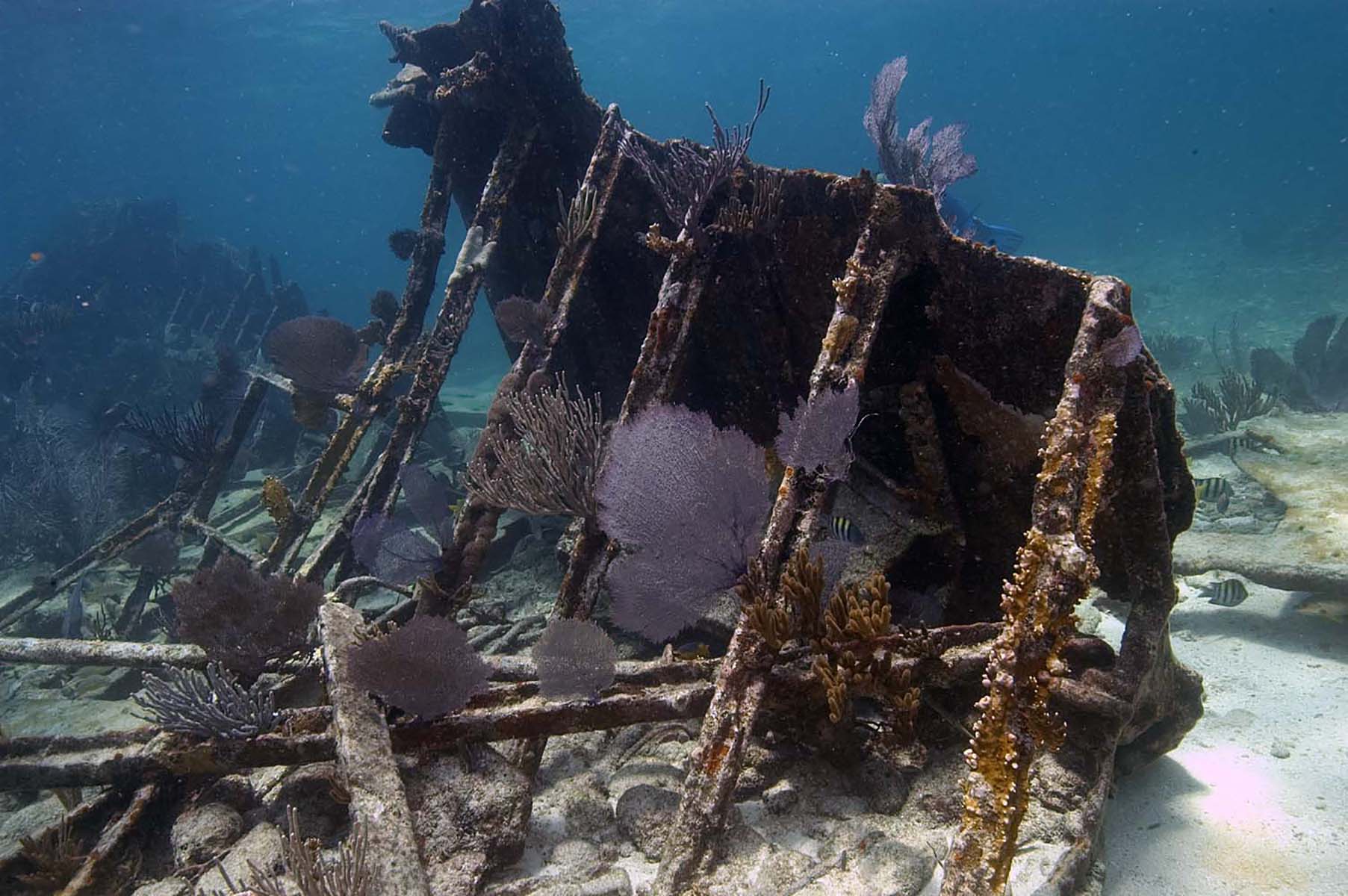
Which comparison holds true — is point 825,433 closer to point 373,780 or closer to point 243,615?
point 373,780

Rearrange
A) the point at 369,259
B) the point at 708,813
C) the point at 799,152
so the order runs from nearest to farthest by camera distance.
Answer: the point at 708,813, the point at 799,152, the point at 369,259

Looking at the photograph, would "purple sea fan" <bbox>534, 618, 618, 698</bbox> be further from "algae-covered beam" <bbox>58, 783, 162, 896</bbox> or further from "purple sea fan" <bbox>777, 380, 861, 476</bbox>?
"algae-covered beam" <bbox>58, 783, 162, 896</bbox>

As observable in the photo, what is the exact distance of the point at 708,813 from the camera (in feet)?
8.82

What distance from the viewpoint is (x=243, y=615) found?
15.0 ft

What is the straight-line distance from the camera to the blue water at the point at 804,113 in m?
38.9

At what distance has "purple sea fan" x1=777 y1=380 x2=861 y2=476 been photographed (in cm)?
345

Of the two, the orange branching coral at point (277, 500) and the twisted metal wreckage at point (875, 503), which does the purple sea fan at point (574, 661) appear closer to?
the twisted metal wreckage at point (875, 503)

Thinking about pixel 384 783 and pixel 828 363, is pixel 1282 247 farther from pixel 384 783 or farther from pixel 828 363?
pixel 384 783

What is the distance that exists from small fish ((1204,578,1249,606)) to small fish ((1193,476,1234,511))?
1.82 meters

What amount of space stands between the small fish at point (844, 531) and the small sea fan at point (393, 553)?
10.5ft

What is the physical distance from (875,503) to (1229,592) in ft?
11.2

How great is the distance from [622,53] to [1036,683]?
89.6m

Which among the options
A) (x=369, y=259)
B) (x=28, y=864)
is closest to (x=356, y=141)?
(x=369, y=259)

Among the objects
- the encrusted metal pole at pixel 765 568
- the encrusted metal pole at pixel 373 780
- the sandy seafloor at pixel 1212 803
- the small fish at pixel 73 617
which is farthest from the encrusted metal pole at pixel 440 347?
the small fish at pixel 73 617
